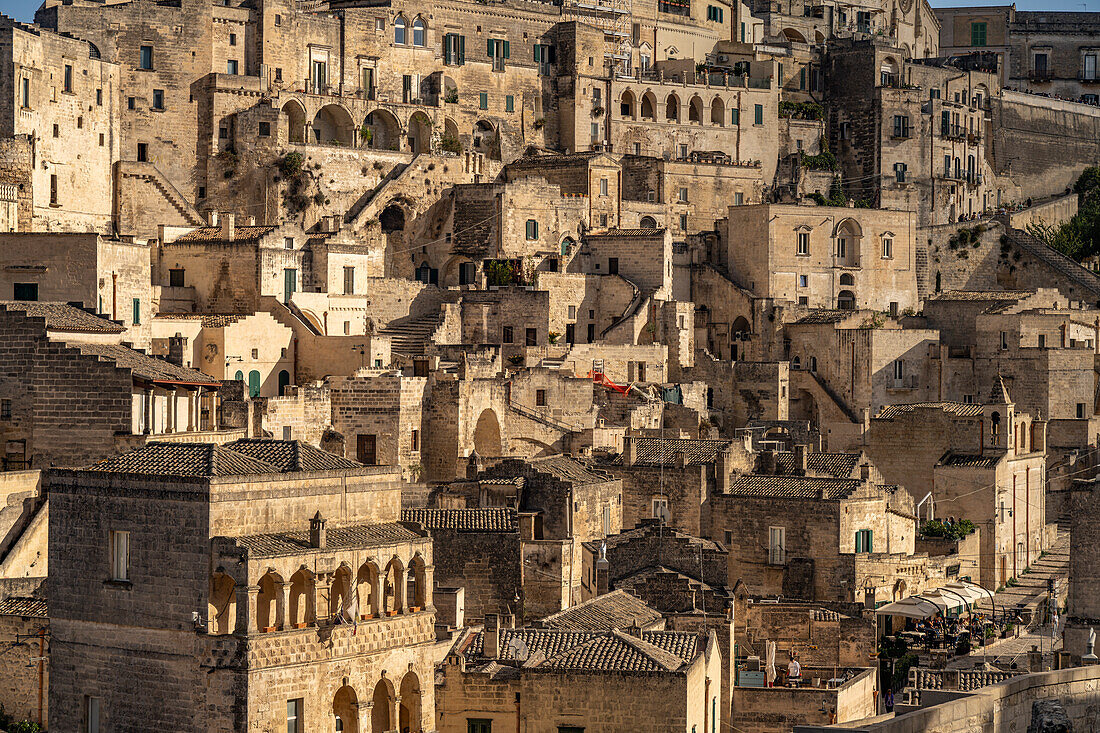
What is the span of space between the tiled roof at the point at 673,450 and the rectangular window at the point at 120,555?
1868cm

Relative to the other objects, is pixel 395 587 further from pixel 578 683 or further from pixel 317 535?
pixel 578 683

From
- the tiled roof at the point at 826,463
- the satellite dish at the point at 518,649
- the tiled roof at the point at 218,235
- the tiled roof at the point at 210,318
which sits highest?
the tiled roof at the point at 218,235

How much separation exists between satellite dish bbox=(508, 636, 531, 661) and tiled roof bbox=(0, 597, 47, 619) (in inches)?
297

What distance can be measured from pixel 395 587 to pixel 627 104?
4728 centimetres

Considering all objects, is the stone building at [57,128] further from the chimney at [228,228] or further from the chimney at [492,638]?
the chimney at [492,638]

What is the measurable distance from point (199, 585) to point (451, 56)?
46.4 metres

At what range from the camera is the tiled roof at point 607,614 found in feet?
112

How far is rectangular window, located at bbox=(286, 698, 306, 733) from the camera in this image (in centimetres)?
2808

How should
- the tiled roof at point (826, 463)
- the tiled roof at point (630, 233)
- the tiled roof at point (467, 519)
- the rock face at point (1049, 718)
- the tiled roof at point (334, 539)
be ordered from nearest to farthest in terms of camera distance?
the rock face at point (1049, 718)
the tiled roof at point (334, 539)
the tiled roof at point (467, 519)
the tiled roof at point (826, 463)
the tiled roof at point (630, 233)

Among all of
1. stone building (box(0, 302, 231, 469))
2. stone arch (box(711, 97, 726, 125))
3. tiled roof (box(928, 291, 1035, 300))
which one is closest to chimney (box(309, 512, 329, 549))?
stone building (box(0, 302, 231, 469))

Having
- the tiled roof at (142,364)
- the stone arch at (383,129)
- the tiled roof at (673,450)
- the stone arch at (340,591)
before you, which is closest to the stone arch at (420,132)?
the stone arch at (383,129)

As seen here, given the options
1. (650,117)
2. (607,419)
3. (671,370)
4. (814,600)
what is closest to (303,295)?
(607,419)

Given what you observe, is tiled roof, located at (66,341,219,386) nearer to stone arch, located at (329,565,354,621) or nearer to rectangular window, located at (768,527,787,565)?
stone arch, located at (329,565,354,621)

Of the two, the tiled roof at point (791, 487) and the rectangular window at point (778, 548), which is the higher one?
the tiled roof at point (791, 487)
